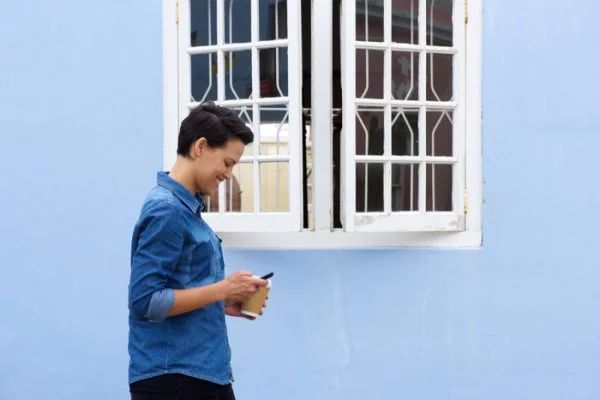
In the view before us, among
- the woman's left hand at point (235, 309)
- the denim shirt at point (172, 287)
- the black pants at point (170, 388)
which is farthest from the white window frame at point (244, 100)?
the black pants at point (170, 388)

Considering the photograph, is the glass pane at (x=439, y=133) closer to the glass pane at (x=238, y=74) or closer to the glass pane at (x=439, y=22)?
the glass pane at (x=439, y=22)

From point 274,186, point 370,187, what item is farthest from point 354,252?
point 274,186

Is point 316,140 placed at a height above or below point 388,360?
above

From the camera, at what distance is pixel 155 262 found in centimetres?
215

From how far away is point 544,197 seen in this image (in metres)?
3.86

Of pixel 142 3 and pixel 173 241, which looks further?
pixel 142 3

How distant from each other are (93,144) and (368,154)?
1.28 meters

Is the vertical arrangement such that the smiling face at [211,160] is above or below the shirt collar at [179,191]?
above

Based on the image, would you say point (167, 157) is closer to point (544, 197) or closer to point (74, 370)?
point (74, 370)

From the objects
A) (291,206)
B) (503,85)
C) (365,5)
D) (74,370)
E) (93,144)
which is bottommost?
(74,370)

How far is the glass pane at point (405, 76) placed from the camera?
3.72 metres

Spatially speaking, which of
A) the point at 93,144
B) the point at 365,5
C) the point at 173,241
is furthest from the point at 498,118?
the point at 173,241

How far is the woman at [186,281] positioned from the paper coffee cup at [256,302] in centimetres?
3

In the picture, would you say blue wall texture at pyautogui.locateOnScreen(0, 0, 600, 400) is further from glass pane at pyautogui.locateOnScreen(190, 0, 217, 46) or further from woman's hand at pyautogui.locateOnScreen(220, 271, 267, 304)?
woman's hand at pyautogui.locateOnScreen(220, 271, 267, 304)
